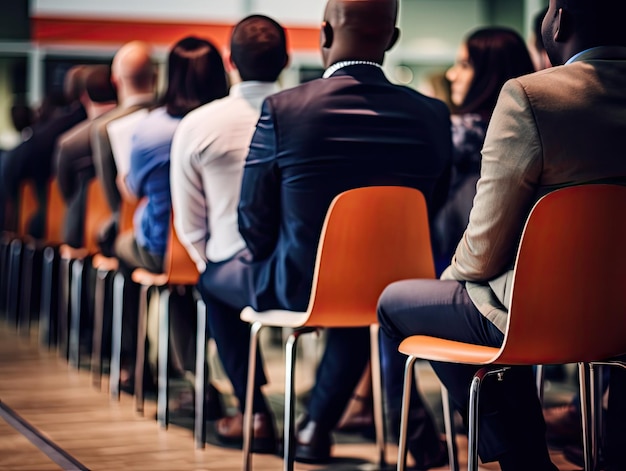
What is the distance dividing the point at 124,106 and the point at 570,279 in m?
3.13

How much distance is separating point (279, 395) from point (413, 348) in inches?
87.9

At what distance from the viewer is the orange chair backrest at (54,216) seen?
5.99m

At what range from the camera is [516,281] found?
2139 millimetres

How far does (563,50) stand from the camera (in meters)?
2.32

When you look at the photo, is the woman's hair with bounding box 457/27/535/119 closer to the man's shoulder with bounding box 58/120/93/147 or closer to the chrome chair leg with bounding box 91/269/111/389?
the chrome chair leg with bounding box 91/269/111/389

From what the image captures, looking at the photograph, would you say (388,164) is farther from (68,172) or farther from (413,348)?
(68,172)

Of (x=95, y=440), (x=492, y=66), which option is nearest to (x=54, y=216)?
(x=95, y=440)

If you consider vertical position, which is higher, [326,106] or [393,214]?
[326,106]

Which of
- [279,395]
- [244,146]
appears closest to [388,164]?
[244,146]

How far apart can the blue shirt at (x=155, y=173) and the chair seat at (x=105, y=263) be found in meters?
0.52

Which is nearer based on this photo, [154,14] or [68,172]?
[68,172]

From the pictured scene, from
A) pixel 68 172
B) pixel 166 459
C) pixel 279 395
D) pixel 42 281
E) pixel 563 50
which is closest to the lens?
pixel 563 50

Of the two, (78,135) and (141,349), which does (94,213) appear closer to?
(78,135)

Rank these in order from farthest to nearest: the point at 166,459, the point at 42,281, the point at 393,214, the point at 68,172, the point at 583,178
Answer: the point at 42,281 → the point at 68,172 → the point at 166,459 → the point at 393,214 → the point at 583,178
